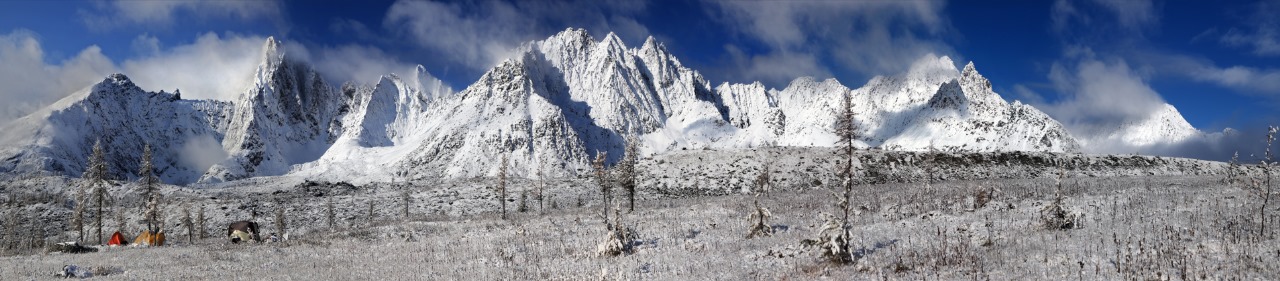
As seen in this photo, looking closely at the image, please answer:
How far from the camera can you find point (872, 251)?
1387cm

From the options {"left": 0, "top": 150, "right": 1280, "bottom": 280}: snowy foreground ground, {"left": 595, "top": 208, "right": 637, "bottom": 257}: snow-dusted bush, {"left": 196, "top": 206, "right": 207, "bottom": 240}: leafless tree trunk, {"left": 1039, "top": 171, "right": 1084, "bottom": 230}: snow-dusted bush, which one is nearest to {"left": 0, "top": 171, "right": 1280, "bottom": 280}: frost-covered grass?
{"left": 0, "top": 150, "right": 1280, "bottom": 280}: snowy foreground ground

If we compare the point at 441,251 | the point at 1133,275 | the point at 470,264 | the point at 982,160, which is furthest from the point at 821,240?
the point at 982,160

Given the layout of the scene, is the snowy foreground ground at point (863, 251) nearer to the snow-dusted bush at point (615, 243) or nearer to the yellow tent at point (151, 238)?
the snow-dusted bush at point (615, 243)

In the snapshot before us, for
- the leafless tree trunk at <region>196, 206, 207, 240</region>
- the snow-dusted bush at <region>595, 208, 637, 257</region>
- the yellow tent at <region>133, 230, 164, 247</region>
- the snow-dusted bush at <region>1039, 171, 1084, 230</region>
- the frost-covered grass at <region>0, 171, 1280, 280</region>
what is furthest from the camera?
the leafless tree trunk at <region>196, 206, 207, 240</region>

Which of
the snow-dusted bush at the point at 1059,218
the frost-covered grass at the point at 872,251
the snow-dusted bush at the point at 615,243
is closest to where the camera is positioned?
the frost-covered grass at the point at 872,251

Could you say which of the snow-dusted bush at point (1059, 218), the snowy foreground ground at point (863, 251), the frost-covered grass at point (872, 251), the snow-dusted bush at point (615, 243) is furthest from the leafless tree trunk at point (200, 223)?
the snow-dusted bush at point (1059, 218)

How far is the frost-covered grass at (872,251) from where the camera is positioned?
36.0 ft

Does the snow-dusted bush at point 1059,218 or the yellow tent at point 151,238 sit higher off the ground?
the snow-dusted bush at point 1059,218

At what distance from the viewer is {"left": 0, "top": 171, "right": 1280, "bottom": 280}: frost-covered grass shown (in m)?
11.0

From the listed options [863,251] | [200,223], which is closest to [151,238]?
[200,223]

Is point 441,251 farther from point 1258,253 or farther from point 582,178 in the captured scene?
point 582,178

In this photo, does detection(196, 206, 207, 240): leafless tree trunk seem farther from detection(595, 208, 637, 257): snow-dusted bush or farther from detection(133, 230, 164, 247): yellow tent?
detection(595, 208, 637, 257): snow-dusted bush

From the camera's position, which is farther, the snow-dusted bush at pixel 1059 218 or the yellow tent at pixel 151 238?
the yellow tent at pixel 151 238

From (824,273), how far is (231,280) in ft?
47.7
